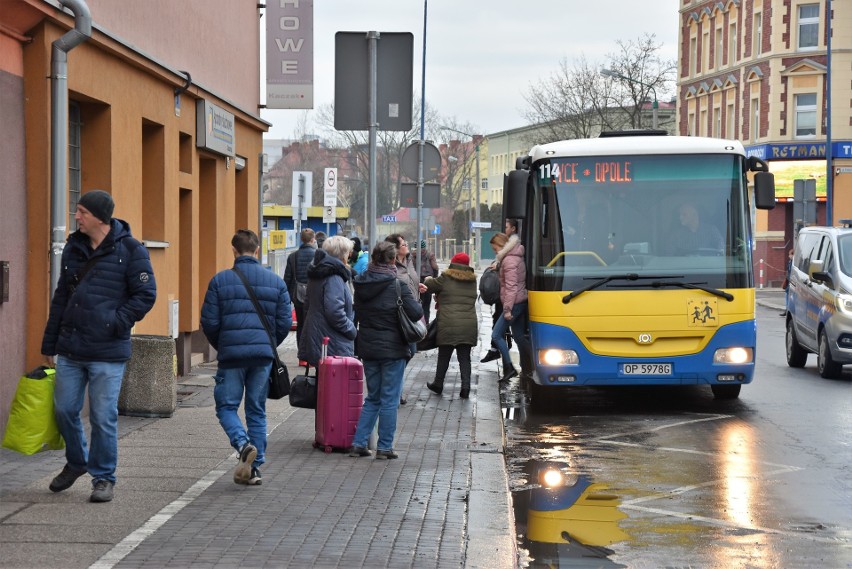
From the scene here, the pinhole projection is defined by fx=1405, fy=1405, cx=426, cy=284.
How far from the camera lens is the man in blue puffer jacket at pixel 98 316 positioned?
828 centimetres

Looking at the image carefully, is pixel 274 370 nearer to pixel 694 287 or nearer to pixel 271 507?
pixel 271 507

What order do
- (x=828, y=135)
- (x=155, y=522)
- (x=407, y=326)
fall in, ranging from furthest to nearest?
1. (x=828, y=135)
2. (x=407, y=326)
3. (x=155, y=522)

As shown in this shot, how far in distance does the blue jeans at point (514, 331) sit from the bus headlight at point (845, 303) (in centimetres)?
394

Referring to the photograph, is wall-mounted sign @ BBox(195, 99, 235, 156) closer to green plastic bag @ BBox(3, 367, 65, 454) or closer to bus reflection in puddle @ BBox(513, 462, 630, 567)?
bus reflection in puddle @ BBox(513, 462, 630, 567)

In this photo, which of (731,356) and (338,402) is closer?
(338,402)

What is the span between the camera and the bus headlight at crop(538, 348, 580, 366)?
550 inches

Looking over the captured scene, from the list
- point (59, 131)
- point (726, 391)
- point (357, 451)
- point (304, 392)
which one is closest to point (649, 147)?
point (726, 391)

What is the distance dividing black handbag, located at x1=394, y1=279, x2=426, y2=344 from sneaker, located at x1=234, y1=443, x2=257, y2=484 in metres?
1.89

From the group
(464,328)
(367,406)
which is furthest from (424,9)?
(367,406)

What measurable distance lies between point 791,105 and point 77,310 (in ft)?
169

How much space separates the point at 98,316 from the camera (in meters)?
8.27

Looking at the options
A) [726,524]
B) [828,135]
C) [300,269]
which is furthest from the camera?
[828,135]

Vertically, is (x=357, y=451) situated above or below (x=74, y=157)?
below

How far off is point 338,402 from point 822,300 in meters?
9.45
